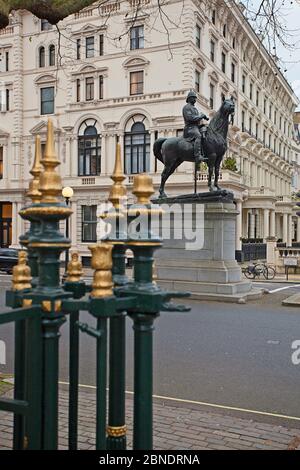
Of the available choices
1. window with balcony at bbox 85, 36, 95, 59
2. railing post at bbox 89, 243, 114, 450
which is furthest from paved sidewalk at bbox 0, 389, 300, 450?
window with balcony at bbox 85, 36, 95, 59

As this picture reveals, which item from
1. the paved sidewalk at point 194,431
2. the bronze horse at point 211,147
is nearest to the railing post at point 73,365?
the paved sidewalk at point 194,431

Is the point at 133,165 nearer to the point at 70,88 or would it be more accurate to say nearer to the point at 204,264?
the point at 70,88

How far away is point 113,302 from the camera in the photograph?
2.55m

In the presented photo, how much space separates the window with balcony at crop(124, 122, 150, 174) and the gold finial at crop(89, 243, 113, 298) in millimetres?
35756

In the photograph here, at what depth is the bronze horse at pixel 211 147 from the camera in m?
17.4

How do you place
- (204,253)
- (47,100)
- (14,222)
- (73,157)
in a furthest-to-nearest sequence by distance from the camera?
(14,222), (47,100), (73,157), (204,253)

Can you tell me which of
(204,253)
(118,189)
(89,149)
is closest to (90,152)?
(89,149)

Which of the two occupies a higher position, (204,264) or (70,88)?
(70,88)

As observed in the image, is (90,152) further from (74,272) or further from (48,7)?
(74,272)

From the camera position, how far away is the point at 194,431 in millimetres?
4871

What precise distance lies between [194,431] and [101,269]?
2.96 meters

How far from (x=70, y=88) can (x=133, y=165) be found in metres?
8.33

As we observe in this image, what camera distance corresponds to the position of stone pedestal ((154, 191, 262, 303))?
54.0 ft

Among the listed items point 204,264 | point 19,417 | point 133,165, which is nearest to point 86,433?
point 19,417
